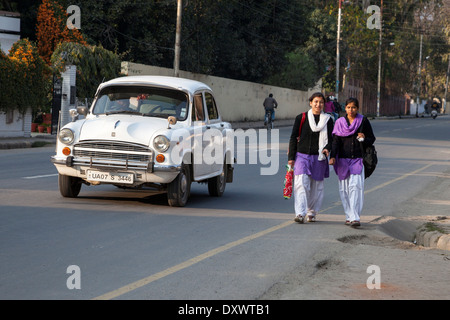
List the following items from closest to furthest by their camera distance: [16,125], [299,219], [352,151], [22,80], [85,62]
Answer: [352,151] < [299,219] < [22,80] < [16,125] < [85,62]

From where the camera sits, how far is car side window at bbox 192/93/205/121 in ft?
42.8

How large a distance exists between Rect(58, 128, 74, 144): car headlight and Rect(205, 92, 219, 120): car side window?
269 centimetres

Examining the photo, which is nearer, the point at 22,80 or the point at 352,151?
the point at 352,151

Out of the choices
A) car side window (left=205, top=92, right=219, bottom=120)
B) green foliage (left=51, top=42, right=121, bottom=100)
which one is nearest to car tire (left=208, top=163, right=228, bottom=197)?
car side window (left=205, top=92, right=219, bottom=120)

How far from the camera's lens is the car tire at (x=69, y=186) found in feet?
40.2

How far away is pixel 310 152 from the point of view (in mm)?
11102

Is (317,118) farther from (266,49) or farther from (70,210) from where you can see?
(266,49)

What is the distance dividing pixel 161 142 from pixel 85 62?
22.2m

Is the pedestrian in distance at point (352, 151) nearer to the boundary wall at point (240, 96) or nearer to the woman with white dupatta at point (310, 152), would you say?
the woman with white dupatta at point (310, 152)

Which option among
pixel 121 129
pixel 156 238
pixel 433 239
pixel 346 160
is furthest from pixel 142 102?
pixel 433 239

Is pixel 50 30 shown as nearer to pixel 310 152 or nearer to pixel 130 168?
pixel 130 168

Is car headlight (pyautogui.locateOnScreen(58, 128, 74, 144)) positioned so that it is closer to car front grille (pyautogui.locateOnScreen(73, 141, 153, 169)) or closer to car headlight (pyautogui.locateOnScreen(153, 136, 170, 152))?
car front grille (pyautogui.locateOnScreen(73, 141, 153, 169))

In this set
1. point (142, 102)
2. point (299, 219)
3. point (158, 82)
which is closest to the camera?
point (299, 219)

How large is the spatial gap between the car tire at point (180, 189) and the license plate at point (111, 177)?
0.67 metres
